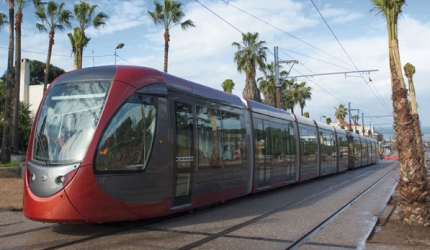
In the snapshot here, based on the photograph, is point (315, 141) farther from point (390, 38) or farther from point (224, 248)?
point (224, 248)

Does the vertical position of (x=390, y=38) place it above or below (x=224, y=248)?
above

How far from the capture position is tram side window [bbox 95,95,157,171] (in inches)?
286

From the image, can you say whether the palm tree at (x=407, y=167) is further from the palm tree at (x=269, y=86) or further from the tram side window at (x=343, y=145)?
the palm tree at (x=269, y=86)

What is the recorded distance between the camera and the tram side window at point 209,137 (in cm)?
967

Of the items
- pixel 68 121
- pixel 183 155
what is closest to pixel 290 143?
pixel 183 155

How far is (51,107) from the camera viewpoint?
773cm

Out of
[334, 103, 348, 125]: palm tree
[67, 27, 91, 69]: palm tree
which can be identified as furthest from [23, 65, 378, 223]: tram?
[334, 103, 348, 125]: palm tree

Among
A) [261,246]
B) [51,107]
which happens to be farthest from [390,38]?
[51,107]

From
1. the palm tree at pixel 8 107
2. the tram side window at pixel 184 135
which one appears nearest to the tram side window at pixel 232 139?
the tram side window at pixel 184 135

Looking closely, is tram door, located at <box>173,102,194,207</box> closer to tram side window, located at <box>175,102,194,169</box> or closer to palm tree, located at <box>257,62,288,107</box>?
tram side window, located at <box>175,102,194,169</box>

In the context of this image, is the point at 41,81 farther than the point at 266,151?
Yes

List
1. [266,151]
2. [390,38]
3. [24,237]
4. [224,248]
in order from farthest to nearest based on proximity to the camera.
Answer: [266,151], [390,38], [24,237], [224,248]

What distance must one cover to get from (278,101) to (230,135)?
1961cm

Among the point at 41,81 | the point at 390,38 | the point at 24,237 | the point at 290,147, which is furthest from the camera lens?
the point at 41,81
